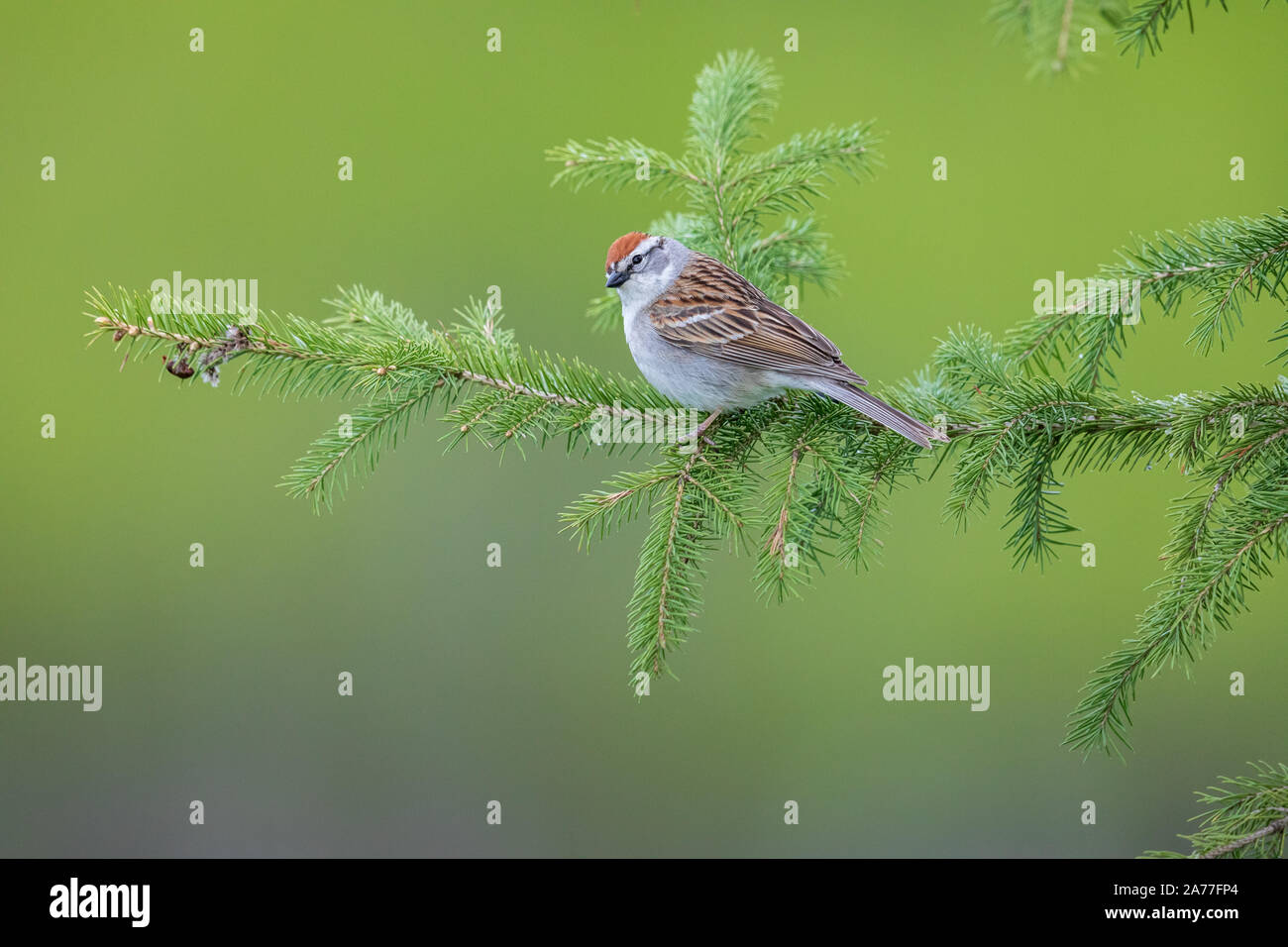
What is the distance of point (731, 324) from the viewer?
3.17 meters

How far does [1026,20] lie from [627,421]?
61.9 inches

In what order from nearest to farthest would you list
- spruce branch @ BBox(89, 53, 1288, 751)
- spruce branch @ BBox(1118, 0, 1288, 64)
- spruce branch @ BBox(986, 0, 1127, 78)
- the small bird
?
spruce branch @ BBox(986, 0, 1127, 78) → spruce branch @ BBox(1118, 0, 1288, 64) → spruce branch @ BBox(89, 53, 1288, 751) → the small bird

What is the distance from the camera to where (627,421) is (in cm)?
283

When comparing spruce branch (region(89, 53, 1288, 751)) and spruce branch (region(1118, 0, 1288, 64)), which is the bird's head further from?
spruce branch (region(1118, 0, 1288, 64))

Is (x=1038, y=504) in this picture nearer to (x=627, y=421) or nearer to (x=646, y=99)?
(x=627, y=421)

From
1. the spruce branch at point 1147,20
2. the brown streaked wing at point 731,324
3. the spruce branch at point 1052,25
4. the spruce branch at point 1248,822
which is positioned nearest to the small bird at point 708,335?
the brown streaked wing at point 731,324

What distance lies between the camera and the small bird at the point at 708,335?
3.00 meters

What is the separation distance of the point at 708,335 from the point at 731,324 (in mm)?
82

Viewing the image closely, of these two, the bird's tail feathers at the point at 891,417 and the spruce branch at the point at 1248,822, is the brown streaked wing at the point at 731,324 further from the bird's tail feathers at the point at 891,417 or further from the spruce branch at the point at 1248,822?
the spruce branch at the point at 1248,822

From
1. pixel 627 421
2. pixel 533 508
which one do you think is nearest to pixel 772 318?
pixel 627 421

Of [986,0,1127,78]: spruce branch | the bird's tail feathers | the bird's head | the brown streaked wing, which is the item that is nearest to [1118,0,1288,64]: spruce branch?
[986,0,1127,78]: spruce branch

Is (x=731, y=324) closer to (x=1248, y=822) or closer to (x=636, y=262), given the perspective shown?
(x=636, y=262)

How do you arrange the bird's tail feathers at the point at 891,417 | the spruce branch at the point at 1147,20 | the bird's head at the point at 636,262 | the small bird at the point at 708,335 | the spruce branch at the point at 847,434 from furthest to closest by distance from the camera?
the bird's head at the point at 636,262, the small bird at the point at 708,335, the bird's tail feathers at the point at 891,417, the spruce branch at the point at 847,434, the spruce branch at the point at 1147,20

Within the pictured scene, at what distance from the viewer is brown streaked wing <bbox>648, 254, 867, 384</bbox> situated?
3021 millimetres
